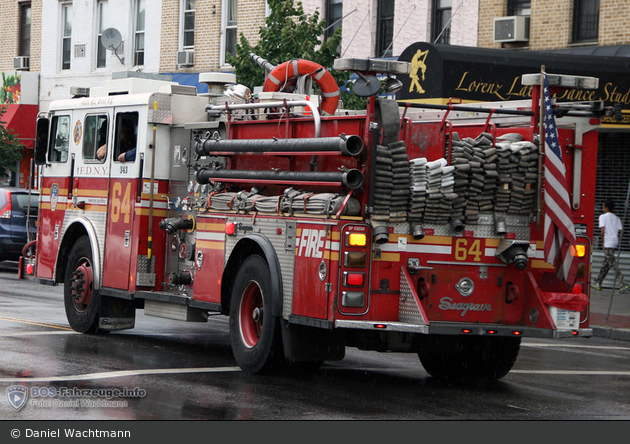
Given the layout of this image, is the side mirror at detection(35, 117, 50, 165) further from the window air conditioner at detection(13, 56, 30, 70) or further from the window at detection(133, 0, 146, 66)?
the window air conditioner at detection(13, 56, 30, 70)

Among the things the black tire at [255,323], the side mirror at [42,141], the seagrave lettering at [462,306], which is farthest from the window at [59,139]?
the seagrave lettering at [462,306]

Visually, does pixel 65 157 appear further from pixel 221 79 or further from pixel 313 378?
pixel 313 378

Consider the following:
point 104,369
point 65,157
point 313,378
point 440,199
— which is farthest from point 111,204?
point 440,199

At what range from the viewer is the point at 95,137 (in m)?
12.5

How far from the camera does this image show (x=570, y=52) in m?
20.0

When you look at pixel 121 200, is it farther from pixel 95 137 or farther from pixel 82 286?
pixel 82 286

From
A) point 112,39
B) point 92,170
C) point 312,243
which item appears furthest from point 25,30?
point 312,243

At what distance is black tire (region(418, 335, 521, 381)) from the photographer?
994 cm

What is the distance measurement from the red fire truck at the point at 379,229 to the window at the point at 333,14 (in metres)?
13.4

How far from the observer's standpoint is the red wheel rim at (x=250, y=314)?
32.3ft

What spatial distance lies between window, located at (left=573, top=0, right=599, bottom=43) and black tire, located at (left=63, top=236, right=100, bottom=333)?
11989mm

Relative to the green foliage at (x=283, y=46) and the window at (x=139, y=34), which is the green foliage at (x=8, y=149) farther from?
the green foliage at (x=283, y=46)

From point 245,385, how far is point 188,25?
2060 cm

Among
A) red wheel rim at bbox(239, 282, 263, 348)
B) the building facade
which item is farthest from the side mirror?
the building facade
